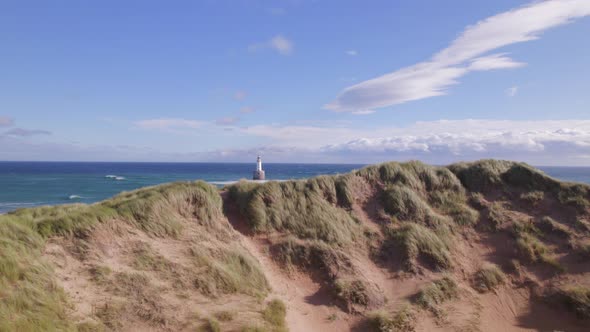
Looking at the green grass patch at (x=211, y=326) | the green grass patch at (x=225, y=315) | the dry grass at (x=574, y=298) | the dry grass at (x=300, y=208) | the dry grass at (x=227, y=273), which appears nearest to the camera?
the green grass patch at (x=211, y=326)

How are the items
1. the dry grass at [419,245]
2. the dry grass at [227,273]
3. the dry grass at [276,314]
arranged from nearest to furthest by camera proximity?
the dry grass at [276,314] < the dry grass at [227,273] < the dry grass at [419,245]

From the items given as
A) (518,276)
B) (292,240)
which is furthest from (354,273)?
(518,276)

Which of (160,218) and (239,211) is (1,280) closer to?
(160,218)

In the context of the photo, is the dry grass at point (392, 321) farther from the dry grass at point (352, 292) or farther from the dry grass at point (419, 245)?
the dry grass at point (419, 245)

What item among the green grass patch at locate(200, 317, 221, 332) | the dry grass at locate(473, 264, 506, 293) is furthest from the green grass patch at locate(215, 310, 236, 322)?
the dry grass at locate(473, 264, 506, 293)

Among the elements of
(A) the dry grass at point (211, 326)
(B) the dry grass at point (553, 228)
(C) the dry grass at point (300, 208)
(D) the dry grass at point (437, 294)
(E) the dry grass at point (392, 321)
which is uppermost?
(C) the dry grass at point (300, 208)

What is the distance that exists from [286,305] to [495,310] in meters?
6.56

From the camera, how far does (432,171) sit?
50.2 feet

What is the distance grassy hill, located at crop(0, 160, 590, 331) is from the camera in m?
7.26

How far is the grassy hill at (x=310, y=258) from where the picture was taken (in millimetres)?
7262

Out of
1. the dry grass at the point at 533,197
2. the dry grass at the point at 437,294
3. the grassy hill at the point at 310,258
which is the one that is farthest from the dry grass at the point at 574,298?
the dry grass at the point at 533,197

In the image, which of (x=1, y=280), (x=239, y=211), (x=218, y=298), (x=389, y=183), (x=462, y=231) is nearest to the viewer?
(x=1, y=280)

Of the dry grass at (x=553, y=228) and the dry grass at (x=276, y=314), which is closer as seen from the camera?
the dry grass at (x=276, y=314)

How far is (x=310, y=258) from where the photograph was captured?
408 inches
